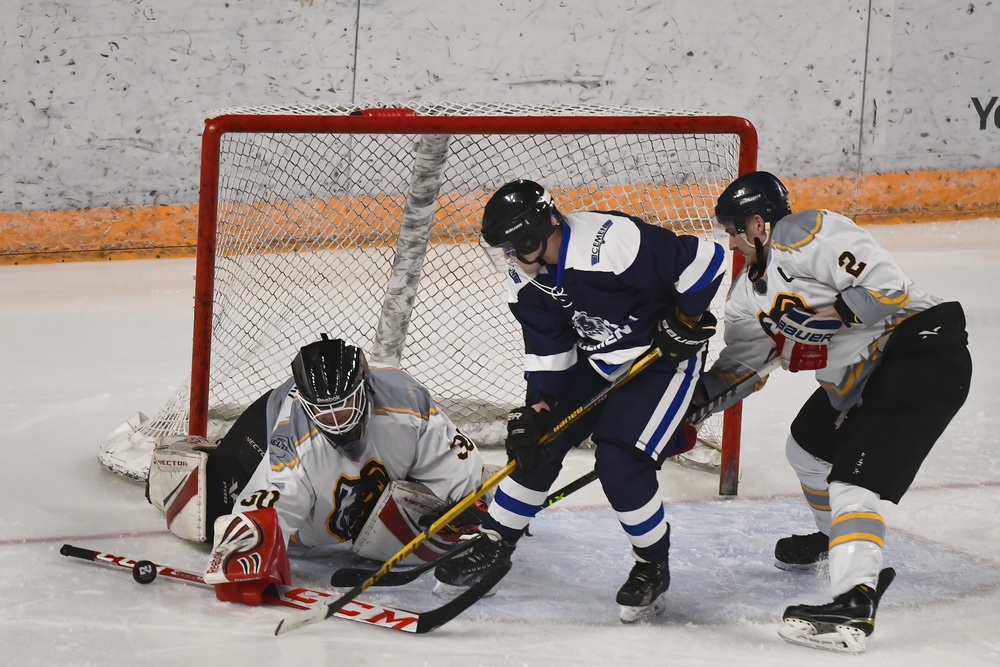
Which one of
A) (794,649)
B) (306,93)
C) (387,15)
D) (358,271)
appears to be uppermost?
(387,15)

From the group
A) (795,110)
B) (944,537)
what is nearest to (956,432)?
(944,537)

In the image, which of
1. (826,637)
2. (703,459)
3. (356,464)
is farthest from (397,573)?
(703,459)

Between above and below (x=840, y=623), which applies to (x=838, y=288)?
above

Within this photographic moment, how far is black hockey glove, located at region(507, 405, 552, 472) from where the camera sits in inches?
98.0

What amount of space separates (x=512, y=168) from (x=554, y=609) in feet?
6.97

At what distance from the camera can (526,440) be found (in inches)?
98.2

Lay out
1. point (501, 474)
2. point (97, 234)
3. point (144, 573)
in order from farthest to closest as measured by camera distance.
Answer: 1. point (97, 234)
2. point (144, 573)
3. point (501, 474)

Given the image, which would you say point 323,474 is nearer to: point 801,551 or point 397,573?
point 397,573

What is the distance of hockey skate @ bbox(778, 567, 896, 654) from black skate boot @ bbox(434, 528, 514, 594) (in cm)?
63

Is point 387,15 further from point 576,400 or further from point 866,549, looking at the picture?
point 866,549

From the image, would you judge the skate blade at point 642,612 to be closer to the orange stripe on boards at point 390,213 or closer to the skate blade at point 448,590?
the skate blade at point 448,590

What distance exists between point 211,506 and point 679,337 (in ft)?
4.04

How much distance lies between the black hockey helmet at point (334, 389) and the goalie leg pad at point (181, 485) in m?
0.44

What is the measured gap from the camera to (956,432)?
153 inches
